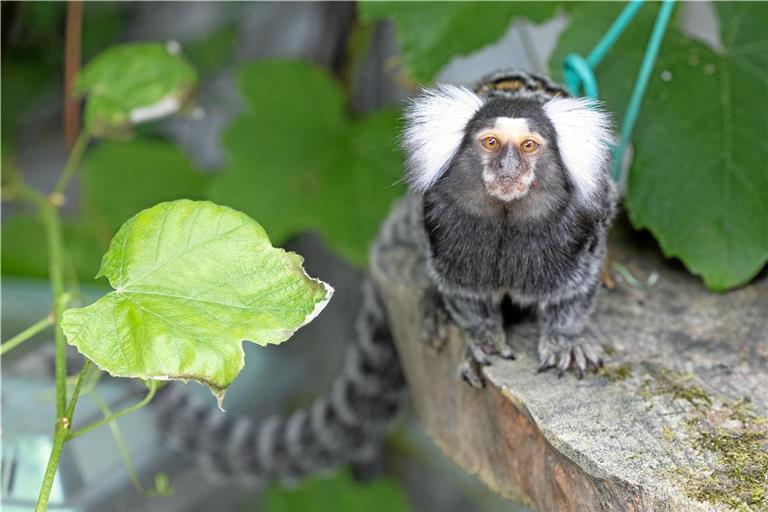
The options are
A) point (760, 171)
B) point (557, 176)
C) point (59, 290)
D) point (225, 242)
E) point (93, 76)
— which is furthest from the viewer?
point (93, 76)

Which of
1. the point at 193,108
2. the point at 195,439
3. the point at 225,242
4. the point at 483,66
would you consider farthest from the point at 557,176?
the point at 483,66

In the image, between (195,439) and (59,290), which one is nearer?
(59,290)

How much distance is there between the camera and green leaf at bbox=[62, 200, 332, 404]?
86 centimetres

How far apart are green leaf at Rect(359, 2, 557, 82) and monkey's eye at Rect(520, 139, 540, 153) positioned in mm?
454

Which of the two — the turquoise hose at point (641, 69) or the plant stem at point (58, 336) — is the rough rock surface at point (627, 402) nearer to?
the turquoise hose at point (641, 69)

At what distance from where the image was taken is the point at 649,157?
1.48m

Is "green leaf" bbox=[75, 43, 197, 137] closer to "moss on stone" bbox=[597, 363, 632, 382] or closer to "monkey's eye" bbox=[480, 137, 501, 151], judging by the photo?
"monkey's eye" bbox=[480, 137, 501, 151]

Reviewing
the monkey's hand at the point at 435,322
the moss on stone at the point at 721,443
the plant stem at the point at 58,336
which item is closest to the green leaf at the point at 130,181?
the plant stem at the point at 58,336

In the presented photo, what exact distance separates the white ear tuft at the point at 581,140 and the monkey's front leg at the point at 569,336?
218mm

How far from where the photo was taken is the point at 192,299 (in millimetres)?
912

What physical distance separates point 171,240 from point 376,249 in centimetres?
74

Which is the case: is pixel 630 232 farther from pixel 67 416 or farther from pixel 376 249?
pixel 67 416

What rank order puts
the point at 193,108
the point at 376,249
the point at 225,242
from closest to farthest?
the point at 225,242 < the point at 376,249 < the point at 193,108

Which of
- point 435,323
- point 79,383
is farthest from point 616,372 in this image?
point 79,383
